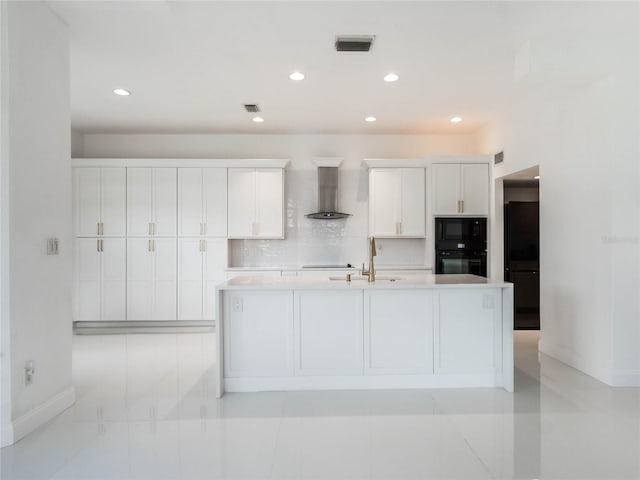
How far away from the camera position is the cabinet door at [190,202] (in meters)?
5.61

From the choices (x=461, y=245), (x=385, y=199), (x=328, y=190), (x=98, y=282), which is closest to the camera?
(x=461, y=245)

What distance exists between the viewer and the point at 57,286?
2.79m

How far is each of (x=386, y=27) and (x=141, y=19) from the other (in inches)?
73.2

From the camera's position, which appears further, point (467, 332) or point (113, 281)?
point (113, 281)

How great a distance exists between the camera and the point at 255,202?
5.68 m

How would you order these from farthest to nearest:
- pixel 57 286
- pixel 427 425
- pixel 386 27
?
pixel 386 27 < pixel 57 286 < pixel 427 425

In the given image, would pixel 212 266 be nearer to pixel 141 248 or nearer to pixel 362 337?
pixel 141 248

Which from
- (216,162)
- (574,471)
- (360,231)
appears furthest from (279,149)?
(574,471)

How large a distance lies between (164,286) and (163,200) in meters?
1.25

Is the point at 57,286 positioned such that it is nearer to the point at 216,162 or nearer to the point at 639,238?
the point at 216,162

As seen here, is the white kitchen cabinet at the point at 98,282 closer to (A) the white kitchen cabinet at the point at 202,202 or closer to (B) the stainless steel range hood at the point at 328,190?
(A) the white kitchen cabinet at the point at 202,202

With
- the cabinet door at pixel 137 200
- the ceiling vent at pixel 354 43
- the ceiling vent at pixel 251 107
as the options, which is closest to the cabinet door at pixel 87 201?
the cabinet door at pixel 137 200

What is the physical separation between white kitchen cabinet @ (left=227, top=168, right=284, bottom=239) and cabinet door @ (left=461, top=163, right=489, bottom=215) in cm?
265

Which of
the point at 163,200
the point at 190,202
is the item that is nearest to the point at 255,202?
the point at 190,202
